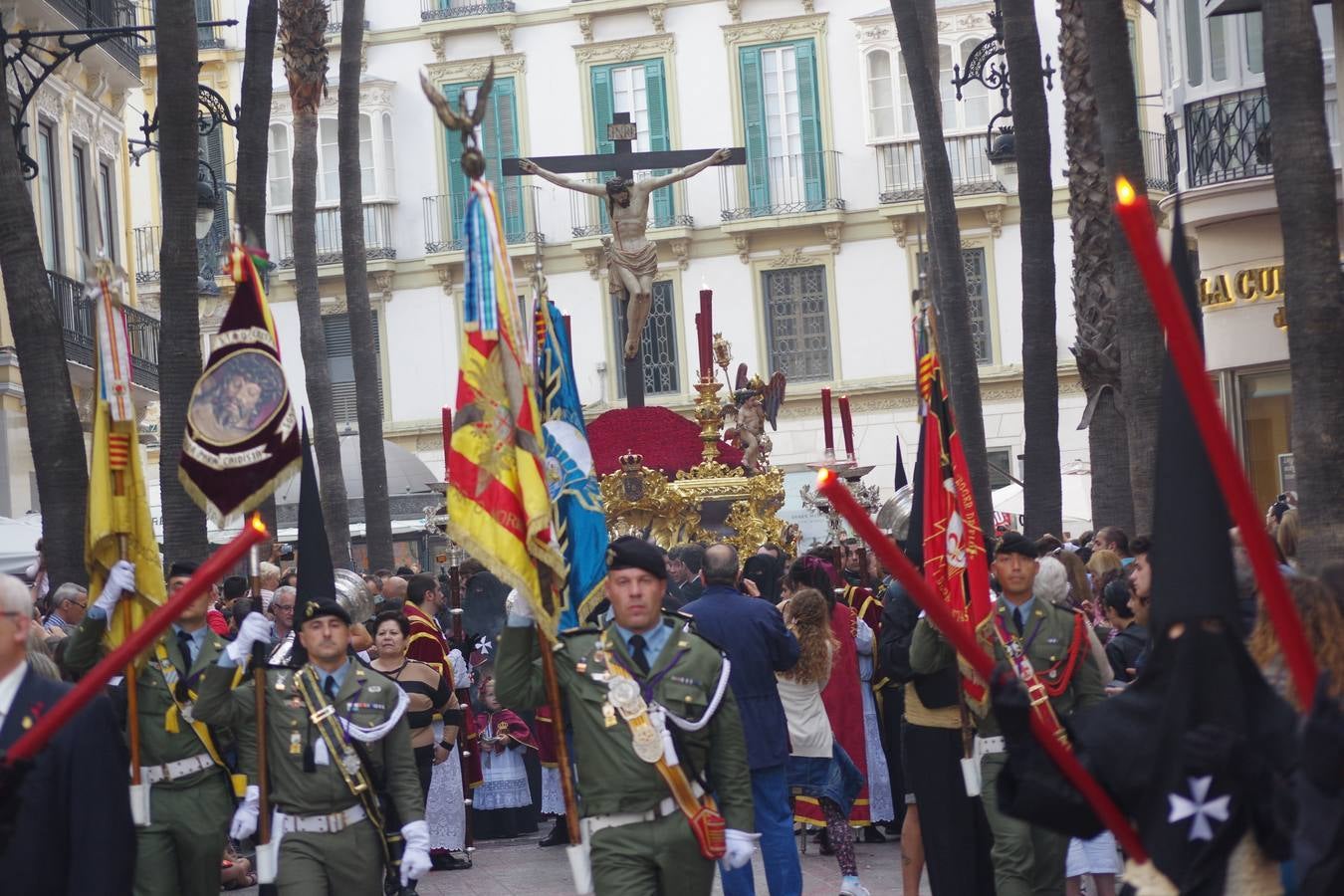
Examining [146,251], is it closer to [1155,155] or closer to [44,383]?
[1155,155]

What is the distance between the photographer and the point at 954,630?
476cm

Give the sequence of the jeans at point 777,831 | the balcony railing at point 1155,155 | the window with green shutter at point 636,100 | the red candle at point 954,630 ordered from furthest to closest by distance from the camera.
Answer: the window with green shutter at point 636,100 < the balcony railing at point 1155,155 < the jeans at point 777,831 < the red candle at point 954,630

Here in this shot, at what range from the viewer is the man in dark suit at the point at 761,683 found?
34.9 ft

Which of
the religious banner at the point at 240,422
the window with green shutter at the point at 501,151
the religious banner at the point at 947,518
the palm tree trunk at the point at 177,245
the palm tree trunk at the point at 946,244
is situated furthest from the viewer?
the window with green shutter at the point at 501,151

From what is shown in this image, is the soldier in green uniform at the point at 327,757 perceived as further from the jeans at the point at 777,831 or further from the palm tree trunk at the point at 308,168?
the palm tree trunk at the point at 308,168

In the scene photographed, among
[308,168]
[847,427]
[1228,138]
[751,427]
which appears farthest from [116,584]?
[1228,138]

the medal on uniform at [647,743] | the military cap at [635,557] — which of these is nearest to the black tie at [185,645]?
the military cap at [635,557]

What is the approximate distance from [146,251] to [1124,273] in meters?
33.1

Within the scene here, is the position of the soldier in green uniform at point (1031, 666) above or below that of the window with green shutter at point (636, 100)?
below

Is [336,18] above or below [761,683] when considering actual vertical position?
above

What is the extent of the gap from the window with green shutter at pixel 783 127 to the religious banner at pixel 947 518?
31.5m

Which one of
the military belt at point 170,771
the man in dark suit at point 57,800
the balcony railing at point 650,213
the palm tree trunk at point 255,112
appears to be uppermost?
the balcony railing at point 650,213

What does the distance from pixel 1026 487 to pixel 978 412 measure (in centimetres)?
211

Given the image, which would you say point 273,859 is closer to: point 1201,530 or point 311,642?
point 311,642
